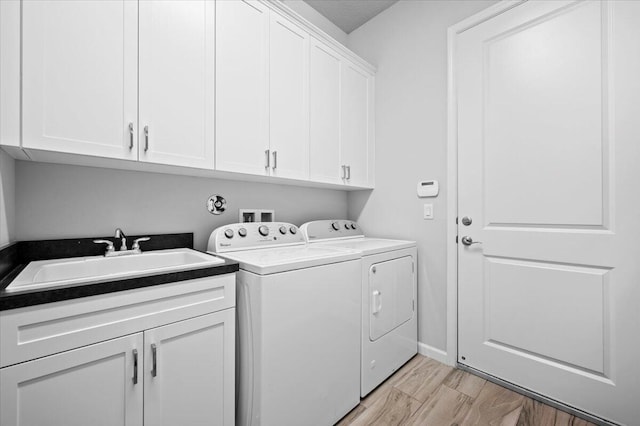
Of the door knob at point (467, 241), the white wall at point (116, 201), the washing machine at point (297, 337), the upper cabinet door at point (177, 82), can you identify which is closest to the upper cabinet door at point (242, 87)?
the upper cabinet door at point (177, 82)

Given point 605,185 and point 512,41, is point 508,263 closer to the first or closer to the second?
point 605,185

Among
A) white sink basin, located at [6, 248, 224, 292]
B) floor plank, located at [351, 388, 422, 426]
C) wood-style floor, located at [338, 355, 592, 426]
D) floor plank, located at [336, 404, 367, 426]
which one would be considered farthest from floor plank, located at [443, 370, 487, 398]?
white sink basin, located at [6, 248, 224, 292]

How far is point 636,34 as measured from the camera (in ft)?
4.36

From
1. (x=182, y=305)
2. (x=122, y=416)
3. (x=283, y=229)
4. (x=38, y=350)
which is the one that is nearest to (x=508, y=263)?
(x=283, y=229)

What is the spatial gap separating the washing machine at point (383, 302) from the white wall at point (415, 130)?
140mm

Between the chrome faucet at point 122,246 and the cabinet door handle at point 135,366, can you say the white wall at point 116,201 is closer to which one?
the chrome faucet at point 122,246

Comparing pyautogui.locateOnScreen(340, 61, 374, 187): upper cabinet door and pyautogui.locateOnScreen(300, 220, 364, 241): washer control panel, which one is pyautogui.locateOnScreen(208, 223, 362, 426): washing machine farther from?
pyautogui.locateOnScreen(340, 61, 374, 187): upper cabinet door

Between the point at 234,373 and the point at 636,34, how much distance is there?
8.18ft

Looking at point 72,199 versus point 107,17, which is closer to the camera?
point 107,17

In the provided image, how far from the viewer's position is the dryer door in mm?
1674

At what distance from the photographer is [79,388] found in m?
0.84

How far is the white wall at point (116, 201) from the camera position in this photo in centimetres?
121

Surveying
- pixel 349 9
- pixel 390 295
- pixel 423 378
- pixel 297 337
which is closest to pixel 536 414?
pixel 423 378

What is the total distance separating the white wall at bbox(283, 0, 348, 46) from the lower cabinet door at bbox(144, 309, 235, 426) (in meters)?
2.39
